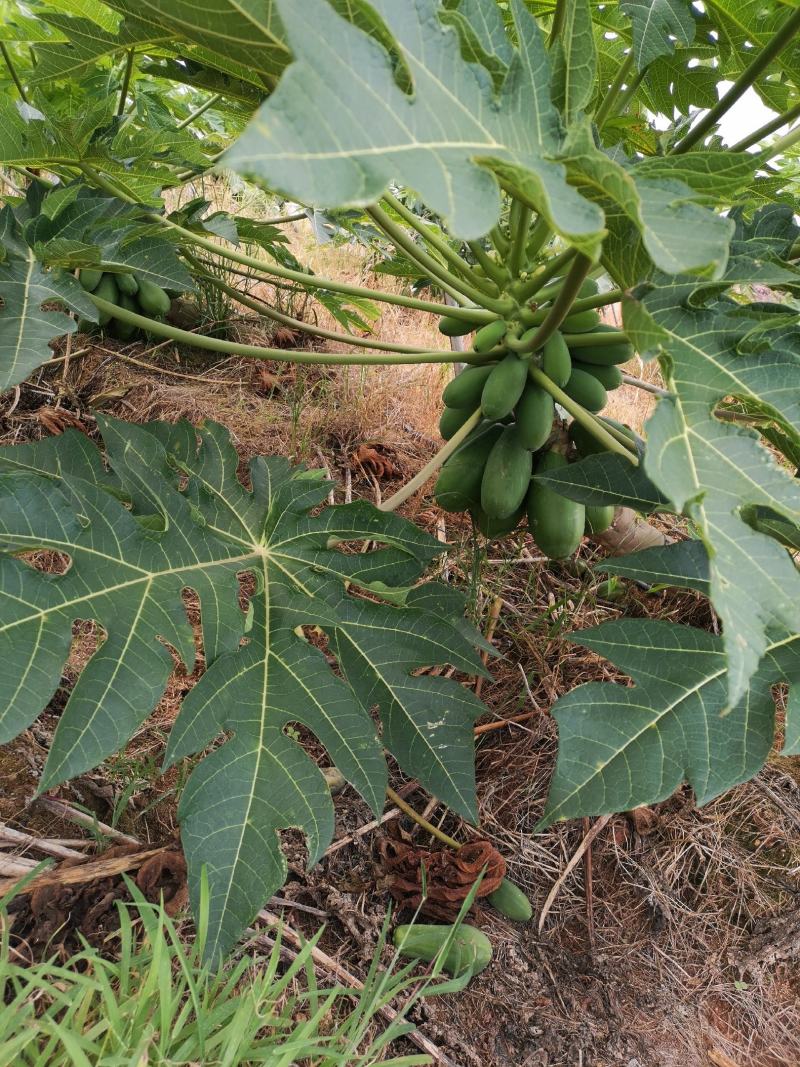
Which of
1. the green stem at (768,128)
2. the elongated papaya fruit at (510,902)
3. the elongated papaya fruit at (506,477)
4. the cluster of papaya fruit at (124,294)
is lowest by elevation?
the elongated papaya fruit at (510,902)

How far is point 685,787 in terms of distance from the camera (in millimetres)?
1632

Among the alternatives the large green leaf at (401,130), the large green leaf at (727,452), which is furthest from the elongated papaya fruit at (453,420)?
the large green leaf at (401,130)

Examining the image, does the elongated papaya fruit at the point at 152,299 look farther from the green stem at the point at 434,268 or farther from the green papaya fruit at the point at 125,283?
the green stem at the point at 434,268

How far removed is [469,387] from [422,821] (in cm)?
78

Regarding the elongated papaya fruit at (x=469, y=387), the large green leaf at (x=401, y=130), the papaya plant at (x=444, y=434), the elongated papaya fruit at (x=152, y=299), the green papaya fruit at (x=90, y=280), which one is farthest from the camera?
the elongated papaya fruit at (x=152, y=299)

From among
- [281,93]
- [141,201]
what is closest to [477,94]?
[281,93]

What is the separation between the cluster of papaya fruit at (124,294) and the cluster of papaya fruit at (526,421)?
0.98m

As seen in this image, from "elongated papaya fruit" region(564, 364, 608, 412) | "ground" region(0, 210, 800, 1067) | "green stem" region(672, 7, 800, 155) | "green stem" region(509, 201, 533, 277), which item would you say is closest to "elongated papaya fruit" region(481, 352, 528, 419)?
"elongated papaya fruit" region(564, 364, 608, 412)

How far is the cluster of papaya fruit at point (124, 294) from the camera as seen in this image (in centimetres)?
192

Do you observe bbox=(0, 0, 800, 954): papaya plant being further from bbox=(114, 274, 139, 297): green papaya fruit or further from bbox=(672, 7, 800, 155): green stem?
bbox=(114, 274, 139, 297): green papaya fruit

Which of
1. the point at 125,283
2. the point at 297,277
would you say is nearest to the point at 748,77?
the point at 297,277

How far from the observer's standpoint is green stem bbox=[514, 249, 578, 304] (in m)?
1.17

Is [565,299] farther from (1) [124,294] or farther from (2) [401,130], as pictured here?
(1) [124,294]

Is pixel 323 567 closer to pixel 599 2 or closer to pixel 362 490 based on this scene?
pixel 362 490
